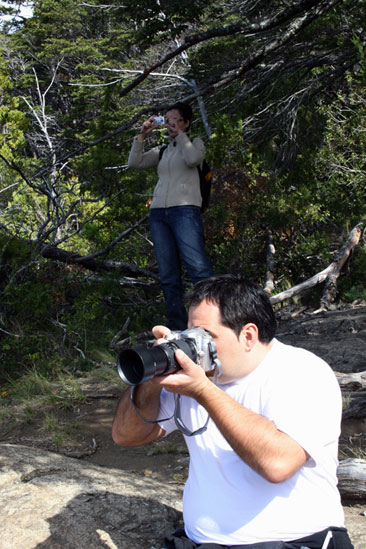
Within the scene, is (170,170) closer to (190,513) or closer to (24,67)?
(190,513)

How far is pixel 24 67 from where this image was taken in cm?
2416

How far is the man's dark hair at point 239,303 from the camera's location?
1.80 meters

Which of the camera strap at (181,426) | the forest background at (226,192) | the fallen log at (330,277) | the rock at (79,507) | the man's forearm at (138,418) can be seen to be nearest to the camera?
the camera strap at (181,426)

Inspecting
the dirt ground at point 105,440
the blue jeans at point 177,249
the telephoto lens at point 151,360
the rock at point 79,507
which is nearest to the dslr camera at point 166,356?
the telephoto lens at point 151,360

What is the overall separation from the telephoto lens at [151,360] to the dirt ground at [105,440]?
52.1 inches

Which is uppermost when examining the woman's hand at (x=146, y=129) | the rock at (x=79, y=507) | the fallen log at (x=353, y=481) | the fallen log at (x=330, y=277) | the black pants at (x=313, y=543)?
the woman's hand at (x=146, y=129)

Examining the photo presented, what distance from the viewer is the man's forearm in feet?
6.50

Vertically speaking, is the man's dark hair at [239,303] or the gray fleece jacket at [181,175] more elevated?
the gray fleece jacket at [181,175]

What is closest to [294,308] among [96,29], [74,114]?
[74,114]

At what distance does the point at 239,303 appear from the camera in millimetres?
1810

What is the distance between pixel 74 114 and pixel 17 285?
Result: 1662 centimetres

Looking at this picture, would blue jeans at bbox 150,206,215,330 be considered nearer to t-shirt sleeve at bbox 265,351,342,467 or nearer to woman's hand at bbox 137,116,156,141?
woman's hand at bbox 137,116,156,141

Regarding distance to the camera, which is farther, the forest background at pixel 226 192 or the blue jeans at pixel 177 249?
the forest background at pixel 226 192

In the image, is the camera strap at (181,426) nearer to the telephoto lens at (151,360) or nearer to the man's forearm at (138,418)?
the man's forearm at (138,418)
